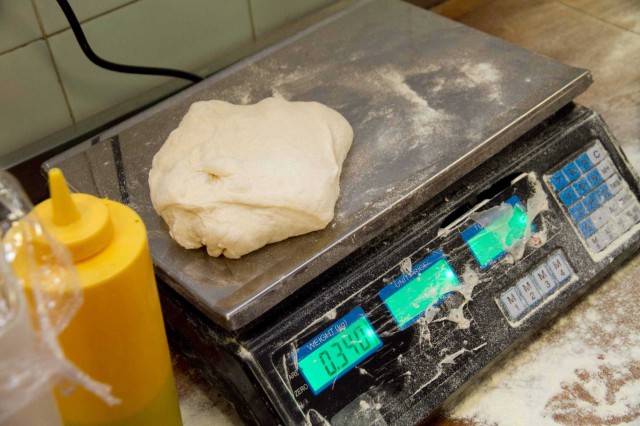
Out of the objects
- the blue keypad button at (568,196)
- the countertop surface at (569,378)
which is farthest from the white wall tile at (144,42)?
the blue keypad button at (568,196)

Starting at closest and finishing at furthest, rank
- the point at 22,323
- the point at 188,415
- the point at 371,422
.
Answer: the point at 22,323
the point at 371,422
the point at 188,415

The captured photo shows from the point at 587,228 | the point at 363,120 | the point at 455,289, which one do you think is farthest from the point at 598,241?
the point at 363,120

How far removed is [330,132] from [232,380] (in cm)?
34

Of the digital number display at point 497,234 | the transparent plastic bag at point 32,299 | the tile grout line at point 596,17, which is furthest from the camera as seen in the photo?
the tile grout line at point 596,17

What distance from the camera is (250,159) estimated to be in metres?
0.93

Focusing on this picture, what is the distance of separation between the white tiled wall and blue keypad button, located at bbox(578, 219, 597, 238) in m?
0.77

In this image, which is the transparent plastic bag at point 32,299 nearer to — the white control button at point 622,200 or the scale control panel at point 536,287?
the scale control panel at point 536,287

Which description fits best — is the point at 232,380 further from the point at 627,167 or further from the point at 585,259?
the point at 627,167

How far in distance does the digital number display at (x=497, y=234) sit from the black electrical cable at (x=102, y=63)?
657mm

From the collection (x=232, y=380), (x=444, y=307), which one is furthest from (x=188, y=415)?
(x=444, y=307)

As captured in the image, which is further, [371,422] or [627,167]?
[627,167]

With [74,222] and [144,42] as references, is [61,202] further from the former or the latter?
[144,42]

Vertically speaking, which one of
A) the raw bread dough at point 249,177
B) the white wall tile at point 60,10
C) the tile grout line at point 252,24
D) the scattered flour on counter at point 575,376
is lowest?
the scattered flour on counter at point 575,376

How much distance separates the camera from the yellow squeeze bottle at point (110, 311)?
665 millimetres
